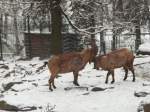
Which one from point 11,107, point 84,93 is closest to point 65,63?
point 84,93

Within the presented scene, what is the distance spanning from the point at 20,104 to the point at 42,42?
15.0 meters

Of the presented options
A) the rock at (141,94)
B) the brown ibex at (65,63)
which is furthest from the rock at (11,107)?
the rock at (141,94)

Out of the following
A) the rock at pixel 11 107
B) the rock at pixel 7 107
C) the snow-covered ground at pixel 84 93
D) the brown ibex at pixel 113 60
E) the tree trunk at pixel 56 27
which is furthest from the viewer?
the tree trunk at pixel 56 27

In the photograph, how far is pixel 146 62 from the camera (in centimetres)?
1681

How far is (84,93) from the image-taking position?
513 inches

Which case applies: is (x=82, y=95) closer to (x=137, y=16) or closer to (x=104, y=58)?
(x=104, y=58)

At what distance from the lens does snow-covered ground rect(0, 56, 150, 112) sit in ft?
38.7

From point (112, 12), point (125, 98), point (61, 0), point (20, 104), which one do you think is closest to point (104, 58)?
point (125, 98)

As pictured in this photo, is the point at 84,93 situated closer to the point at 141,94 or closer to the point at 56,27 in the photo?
the point at 141,94

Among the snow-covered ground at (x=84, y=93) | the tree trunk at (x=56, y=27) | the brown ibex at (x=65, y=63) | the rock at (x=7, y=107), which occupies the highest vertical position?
the tree trunk at (x=56, y=27)

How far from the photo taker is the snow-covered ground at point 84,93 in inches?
464

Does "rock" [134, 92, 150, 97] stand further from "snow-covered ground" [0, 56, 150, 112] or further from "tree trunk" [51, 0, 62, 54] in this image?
"tree trunk" [51, 0, 62, 54]

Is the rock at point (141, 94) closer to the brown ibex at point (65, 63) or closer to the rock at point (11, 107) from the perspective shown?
the brown ibex at point (65, 63)

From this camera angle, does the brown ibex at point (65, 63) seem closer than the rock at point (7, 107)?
No
